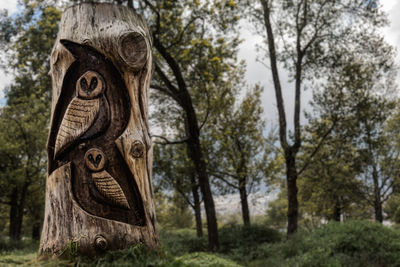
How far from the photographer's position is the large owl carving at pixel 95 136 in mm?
3566

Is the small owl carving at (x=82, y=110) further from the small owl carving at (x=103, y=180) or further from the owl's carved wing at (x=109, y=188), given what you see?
the owl's carved wing at (x=109, y=188)

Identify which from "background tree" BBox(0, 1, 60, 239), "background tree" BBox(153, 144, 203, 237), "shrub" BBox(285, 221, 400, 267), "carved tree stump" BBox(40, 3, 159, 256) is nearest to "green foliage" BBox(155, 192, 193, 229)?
"background tree" BBox(153, 144, 203, 237)

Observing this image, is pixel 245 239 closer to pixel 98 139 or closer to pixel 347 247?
pixel 347 247

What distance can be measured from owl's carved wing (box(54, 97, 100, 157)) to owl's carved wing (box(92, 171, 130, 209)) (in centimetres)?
48

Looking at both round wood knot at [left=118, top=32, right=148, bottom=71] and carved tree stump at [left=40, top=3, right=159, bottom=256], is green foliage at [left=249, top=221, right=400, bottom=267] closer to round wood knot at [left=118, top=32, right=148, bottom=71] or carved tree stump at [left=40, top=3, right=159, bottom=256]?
carved tree stump at [left=40, top=3, right=159, bottom=256]

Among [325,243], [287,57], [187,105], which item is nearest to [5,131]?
[187,105]

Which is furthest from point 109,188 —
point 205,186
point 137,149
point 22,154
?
point 22,154

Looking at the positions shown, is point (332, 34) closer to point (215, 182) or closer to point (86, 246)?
point (215, 182)

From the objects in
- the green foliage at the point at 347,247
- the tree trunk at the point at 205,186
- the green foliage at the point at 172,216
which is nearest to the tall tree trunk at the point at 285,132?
the tree trunk at the point at 205,186

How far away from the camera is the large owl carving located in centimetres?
357

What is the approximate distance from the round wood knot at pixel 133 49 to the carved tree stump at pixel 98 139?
11mm

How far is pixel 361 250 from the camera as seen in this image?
29.9 feet

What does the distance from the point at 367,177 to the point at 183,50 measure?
15.0 meters

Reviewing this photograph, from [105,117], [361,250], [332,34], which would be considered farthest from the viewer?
[332,34]
